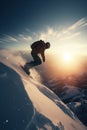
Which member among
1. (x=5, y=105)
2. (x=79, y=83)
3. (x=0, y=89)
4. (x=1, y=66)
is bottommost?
(x=79, y=83)

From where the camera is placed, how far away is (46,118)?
7.57 meters

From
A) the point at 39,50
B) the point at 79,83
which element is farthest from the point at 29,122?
the point at 79,83

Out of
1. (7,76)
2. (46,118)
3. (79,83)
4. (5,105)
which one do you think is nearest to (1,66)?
(7,76)

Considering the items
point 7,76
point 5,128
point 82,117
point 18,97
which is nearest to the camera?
point 5,128

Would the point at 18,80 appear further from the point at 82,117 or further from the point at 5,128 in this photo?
the point at 82,117

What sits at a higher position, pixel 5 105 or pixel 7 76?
pixel 7 76

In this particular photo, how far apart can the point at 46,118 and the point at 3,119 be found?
2231mm

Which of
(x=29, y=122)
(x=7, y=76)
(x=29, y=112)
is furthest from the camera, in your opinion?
(x=7, y=76)

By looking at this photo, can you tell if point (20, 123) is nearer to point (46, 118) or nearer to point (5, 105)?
point (5, 105)

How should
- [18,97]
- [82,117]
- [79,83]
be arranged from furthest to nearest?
1. [79,83]
2. [82,117]
3. [18,97]

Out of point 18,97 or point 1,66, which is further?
point 1,66

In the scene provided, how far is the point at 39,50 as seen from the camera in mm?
15477

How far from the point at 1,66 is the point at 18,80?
1359mm

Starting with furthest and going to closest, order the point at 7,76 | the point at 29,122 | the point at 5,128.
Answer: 1. the point at 7,76
2. the point at 29,122
3. the point at 5,128
